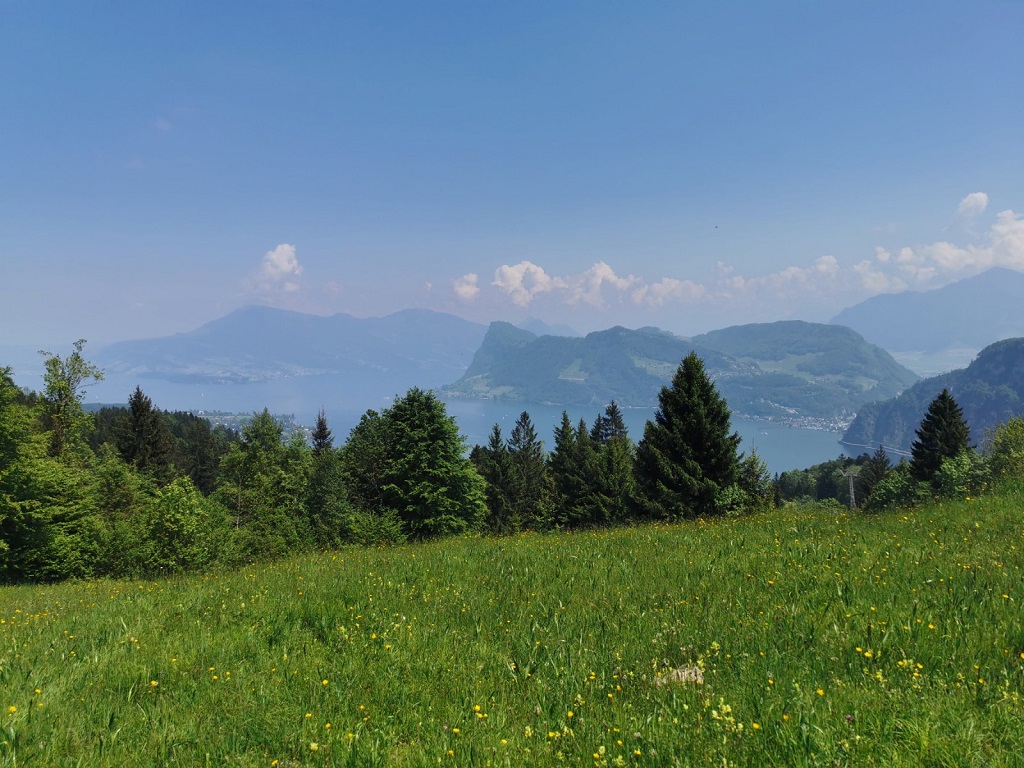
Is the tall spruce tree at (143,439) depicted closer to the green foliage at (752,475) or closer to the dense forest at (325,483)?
the dense forest at (325,483)

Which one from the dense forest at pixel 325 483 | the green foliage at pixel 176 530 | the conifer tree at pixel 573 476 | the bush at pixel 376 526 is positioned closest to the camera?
the dense forest at pixel 325 483

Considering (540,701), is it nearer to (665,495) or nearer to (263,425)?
(665,495)

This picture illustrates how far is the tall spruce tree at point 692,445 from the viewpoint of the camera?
30.6 m

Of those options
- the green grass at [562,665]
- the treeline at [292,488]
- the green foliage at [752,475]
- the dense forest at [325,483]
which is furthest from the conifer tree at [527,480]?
the green grass at [562,665]

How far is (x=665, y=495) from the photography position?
31078 mm

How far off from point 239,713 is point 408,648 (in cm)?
177

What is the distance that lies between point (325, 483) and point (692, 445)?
31.7 metres

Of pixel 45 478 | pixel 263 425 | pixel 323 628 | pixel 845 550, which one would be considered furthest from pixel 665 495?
pixel 263 425

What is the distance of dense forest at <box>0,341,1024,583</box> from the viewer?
83.4ft

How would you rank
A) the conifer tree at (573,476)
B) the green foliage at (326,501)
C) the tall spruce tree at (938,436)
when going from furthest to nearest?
the conifer tree at (573,476)
the tall spruce tree at (938,436)
the green foliage at (326,501)

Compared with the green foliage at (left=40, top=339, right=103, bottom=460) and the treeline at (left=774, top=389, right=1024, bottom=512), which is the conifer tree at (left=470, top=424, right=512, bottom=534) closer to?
the treeline at (left=774, top=389, right=1024, bottom=512)

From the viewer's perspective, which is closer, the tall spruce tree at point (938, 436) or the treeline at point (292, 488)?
the treeline at point (292, 488)

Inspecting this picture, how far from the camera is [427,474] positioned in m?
34.7

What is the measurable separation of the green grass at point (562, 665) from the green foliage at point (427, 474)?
25.8 metres
